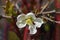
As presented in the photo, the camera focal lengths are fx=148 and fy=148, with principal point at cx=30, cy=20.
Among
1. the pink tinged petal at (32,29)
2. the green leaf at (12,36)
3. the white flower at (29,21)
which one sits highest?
the white flower at (29,21)

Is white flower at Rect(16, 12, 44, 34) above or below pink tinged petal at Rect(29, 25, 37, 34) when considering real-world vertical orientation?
above

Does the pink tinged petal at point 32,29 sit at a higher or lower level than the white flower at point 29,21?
lower

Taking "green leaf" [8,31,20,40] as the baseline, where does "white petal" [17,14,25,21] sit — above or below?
above

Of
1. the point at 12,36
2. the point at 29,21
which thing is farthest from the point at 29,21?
the point at 12,36

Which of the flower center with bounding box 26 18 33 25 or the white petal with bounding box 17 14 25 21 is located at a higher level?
the white petal with bounding box 17 14 25 21

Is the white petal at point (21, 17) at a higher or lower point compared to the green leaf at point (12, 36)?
higher

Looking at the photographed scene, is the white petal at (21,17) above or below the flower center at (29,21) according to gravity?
above

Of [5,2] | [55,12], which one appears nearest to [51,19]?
[55,12]

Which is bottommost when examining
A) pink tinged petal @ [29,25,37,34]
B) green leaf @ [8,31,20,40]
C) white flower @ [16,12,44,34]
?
green leaf @ [8,31,20,40]
